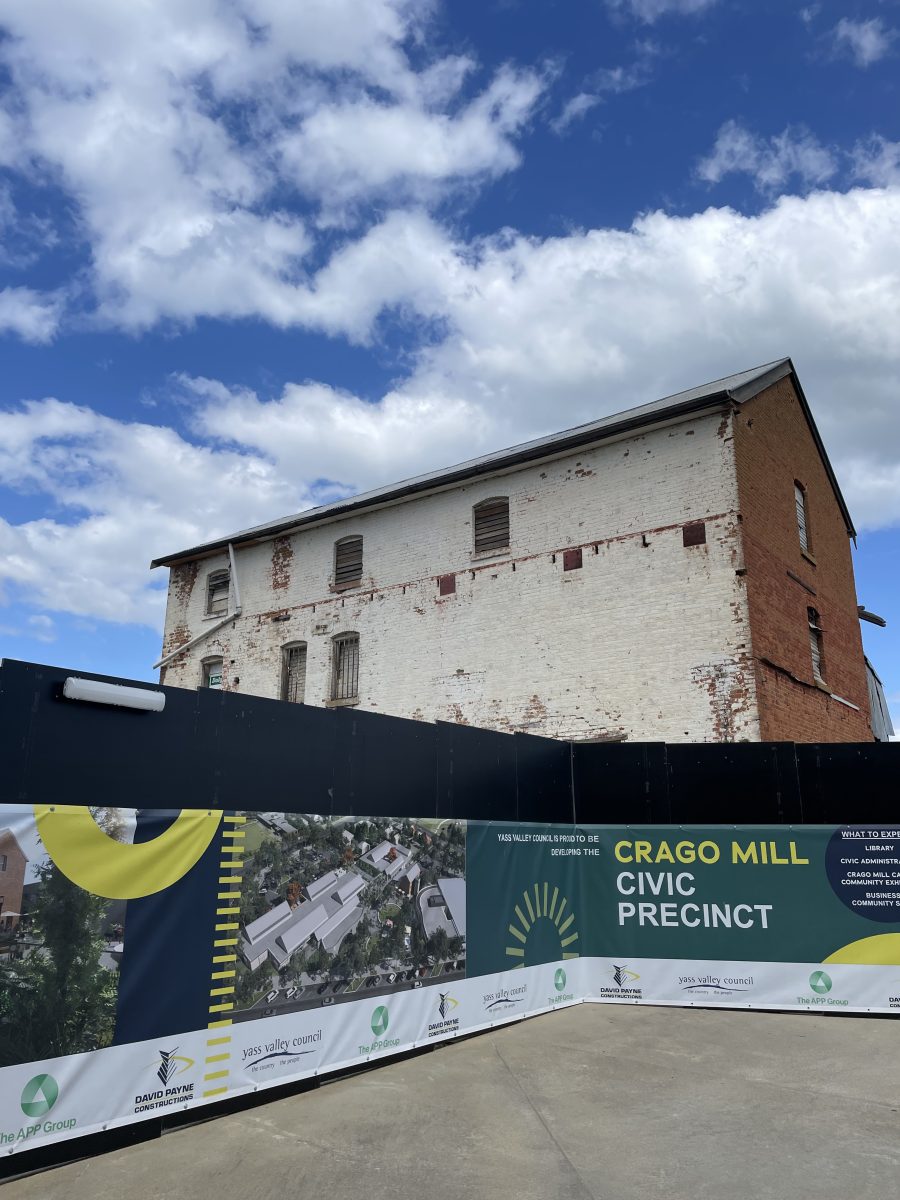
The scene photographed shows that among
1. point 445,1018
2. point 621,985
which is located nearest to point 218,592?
point 621,985

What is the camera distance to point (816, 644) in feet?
55.3

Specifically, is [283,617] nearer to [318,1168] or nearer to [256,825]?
[256,825]

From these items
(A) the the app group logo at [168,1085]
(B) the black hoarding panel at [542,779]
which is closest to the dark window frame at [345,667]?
(B) the black hoarding panel at [542,779]

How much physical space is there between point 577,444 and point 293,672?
8.17 meters

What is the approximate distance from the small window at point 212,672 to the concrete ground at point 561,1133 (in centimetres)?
1377

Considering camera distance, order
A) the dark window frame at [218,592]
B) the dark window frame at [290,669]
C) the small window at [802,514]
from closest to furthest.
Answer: the small window at [802,514], the dark window frame at [290,669], the dark window frame at [218,592]

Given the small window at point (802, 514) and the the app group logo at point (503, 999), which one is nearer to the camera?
the the app group logo at point (503, 999)

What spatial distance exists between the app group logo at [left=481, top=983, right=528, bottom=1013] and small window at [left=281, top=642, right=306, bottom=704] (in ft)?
36.0

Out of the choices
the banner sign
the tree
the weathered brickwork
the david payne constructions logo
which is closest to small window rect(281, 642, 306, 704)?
the weathered brickwork

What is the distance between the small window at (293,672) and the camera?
19.1 meters

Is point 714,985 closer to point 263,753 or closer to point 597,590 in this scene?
point 263,753

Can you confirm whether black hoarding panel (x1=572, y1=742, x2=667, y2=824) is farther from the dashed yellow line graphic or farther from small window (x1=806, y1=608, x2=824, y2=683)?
small window (x1=806, y1=608, x2=824, y2=683)

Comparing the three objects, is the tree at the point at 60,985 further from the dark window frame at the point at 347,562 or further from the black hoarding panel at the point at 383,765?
the dark window frame at the point at 347,562

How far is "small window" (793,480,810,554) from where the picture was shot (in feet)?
55.9
